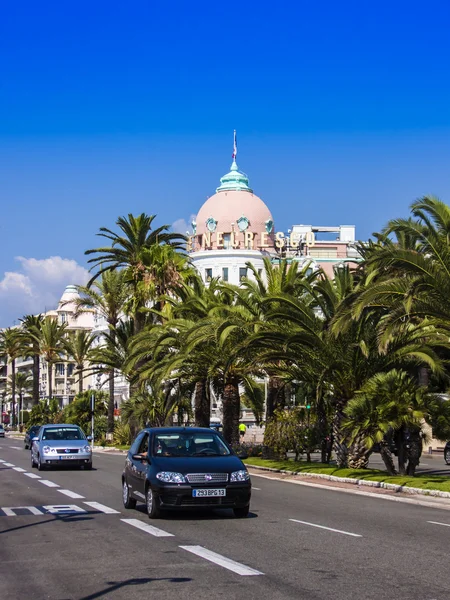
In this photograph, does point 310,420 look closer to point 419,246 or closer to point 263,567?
point 419,246

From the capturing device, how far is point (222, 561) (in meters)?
10.7

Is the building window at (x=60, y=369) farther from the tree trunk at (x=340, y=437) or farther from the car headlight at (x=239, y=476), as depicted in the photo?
the car headlight at (x=239, y=476)

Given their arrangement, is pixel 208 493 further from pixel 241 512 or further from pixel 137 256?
pixel 137 256

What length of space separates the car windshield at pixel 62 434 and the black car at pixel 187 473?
15.5 m

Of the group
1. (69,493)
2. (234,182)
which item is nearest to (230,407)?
(69,493)

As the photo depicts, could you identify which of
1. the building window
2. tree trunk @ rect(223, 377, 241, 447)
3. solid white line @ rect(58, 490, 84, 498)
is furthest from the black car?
the building window

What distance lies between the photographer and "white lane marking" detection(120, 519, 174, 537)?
13.3m

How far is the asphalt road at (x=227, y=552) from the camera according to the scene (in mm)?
9094

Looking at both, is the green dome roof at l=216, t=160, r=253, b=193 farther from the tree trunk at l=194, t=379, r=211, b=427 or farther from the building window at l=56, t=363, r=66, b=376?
the building window at l=56, t=363, r=66, b=376

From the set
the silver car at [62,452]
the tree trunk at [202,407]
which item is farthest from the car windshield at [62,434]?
the tree trunk at [202,407]

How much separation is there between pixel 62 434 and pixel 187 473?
18.0 meters

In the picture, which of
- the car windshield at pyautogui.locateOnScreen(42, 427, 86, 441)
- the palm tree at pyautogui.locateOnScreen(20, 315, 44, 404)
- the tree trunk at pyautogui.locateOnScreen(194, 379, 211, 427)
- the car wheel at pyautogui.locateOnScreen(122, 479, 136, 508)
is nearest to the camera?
the car wheel at pyautogui.locateOnScreen(122, 479, 136, 508)

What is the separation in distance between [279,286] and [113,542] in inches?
913

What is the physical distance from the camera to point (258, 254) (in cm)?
9012
